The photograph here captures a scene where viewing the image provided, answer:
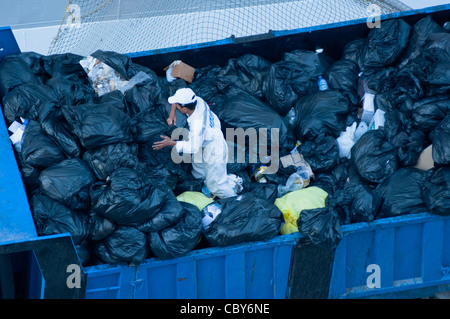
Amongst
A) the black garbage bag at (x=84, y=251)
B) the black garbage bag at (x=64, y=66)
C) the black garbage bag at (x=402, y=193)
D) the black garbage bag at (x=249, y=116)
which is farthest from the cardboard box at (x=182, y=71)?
the black garbage bag at (x=402, y=193)

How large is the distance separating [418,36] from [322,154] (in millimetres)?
1582

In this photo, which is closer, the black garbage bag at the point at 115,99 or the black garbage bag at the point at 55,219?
the black garbage bag at the point at 55,219

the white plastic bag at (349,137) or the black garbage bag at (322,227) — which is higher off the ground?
the white plastic bag at (349,137)

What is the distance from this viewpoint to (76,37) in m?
6.72

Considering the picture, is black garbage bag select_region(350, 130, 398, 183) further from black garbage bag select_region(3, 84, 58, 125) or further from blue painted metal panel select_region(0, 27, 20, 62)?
blue painted metal panel select_region(0, 27, 20, 62)

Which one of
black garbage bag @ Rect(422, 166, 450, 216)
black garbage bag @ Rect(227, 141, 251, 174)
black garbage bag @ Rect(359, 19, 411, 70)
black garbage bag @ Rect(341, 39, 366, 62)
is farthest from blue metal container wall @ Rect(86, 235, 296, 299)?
black garbage bag @ Rect(341, 39, 366, 62)

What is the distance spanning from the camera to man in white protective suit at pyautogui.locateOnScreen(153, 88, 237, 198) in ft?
13.3

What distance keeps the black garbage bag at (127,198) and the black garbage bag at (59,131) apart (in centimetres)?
39

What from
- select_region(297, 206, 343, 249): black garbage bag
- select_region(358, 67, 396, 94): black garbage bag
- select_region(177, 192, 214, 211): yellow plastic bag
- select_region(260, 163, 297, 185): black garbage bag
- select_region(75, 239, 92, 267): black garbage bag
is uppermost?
select_region(358, 67, 396, 94): black garbage bag

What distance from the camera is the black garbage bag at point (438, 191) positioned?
376 centimetres

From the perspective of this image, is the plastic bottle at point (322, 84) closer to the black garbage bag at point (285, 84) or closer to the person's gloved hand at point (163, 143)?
the black garbage bag at point (285, 84)

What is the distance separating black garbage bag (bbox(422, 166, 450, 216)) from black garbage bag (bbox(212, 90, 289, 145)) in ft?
4.36

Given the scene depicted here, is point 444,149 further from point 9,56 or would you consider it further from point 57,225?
point 9,56

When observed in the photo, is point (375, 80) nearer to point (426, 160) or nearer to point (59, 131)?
point (426, 160)
